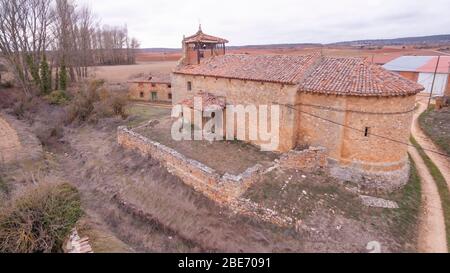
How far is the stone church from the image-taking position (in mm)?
13430

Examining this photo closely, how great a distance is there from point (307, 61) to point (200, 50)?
10126 mm

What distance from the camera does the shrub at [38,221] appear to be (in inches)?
316

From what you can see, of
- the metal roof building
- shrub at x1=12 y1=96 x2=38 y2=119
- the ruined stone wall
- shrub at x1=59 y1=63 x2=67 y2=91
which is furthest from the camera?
shrub at x1=59 y1=63 x2=67 y2=91

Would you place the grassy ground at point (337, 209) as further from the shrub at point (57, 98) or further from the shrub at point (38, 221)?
the shrub at point (57, 98)

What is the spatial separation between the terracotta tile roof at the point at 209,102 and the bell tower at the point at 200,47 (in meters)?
4.70

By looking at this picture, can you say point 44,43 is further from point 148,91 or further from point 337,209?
point 337,209

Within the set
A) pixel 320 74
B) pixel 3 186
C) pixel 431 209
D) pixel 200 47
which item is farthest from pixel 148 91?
pixel 431 209

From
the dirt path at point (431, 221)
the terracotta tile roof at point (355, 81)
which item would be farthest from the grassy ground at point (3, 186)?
the dirt path at point (431, 221)

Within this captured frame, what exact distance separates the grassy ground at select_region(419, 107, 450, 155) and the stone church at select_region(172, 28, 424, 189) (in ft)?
24.2

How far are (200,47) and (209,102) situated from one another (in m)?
6.42

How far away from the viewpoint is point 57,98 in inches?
1248

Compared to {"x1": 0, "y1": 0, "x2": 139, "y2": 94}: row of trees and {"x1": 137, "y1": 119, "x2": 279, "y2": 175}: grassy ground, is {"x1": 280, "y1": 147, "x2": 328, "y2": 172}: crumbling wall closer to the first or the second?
{"x1": 137, "y1": 119, "x2": 279, "y2": 175}: grassy ground

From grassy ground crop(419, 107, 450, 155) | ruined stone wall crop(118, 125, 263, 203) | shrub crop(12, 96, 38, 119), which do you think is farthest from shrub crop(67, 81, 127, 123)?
grassy ground crop(419, 107, 450, 155)
